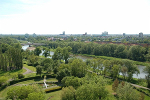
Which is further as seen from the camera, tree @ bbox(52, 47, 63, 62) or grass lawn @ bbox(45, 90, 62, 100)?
tree @ bbox(52, 47, 63, 62)

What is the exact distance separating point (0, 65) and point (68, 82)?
27318 mm

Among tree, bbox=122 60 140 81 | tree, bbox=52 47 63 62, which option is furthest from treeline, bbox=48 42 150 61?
tree, bbox=122 60 140 81

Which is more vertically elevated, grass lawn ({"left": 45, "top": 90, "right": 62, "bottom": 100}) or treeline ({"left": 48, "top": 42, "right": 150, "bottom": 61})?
treeline ({"left": 48, "top": 42, "right": 150, "bottom": 61})

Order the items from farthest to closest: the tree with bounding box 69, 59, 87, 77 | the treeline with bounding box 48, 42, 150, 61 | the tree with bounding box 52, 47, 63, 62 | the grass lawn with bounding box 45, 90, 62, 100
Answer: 1. the treeline with bounding box 48, 42, 150, 61
2. the tree with bounding box 52, 47, 63, 62
3. the tree with bounding box 69, 59, 87, 77
4. the grass lawn with bounding box 45, 90, 62, 100

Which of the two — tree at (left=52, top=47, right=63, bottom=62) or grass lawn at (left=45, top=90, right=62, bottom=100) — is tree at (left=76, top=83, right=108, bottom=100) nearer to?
grass lawn at (left=45, top=90, right=62, bottom=100)

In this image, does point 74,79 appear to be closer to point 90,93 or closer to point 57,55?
point 90,93

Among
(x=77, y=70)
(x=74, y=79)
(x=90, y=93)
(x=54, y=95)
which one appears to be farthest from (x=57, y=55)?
(x=90, y=93)

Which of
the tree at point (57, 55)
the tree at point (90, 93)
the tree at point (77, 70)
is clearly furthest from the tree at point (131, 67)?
the tree at point (57, 55)

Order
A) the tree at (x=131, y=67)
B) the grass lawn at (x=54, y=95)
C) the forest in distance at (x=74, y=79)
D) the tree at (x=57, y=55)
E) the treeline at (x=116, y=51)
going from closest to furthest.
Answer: the forest in distance at (x=74, y=79) < the grass lawn at (x=54, y=95) < the tree at (x=131, y=67) < the tree at (x=57, y=55) < the treeline at (x=116, y=51)

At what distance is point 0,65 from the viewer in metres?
37.0

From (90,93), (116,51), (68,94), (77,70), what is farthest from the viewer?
(116,51)

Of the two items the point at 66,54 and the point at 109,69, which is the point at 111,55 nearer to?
the point at 66,54

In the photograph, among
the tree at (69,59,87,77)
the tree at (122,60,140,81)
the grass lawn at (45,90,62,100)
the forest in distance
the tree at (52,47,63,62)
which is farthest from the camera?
the tree at (52,47,63,62)

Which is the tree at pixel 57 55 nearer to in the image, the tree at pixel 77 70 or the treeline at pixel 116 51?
the tree at pixel 77 70
